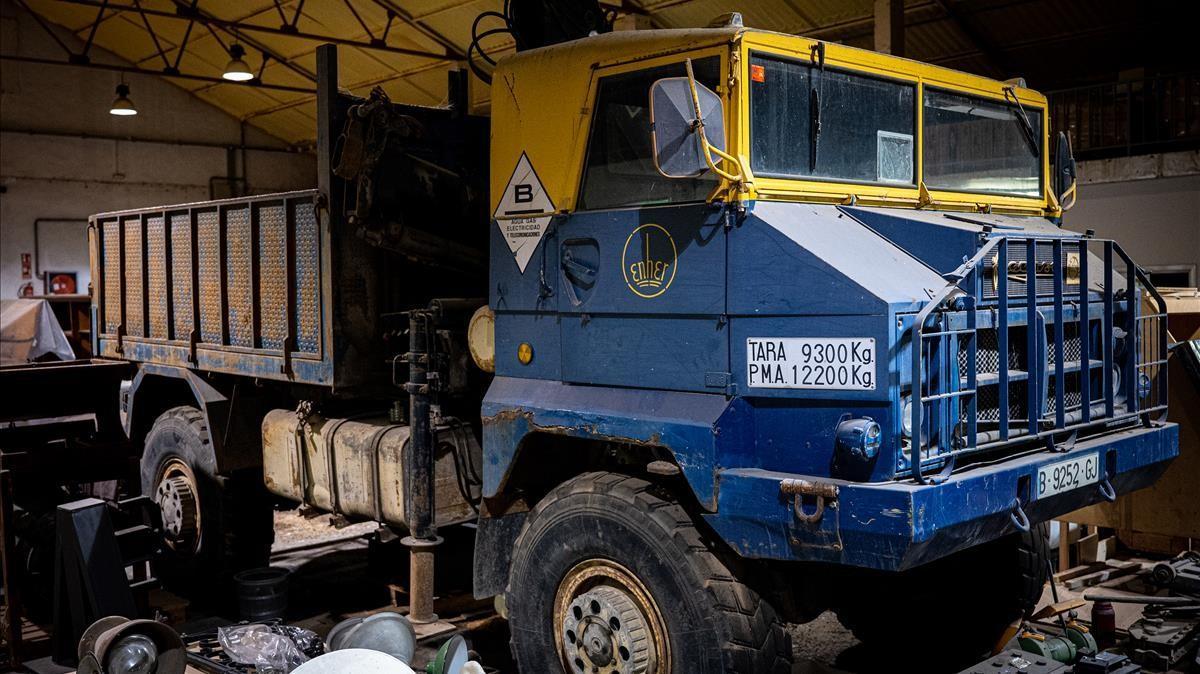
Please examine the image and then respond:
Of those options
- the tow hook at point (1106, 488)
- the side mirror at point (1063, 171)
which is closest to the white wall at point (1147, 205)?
the side mirror at point (1063, 171)

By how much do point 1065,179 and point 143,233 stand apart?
248 inches

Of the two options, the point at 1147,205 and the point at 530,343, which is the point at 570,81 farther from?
the point at 1147,205

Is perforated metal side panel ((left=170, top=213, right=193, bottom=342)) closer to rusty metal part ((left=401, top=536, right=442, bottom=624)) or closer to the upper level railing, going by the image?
rusty metal part ((left=401, top=536, right=442, bottom=624))

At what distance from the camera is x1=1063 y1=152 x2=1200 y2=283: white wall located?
1252cm

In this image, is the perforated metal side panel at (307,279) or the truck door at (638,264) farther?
the perforated metal side panel at (307,279)

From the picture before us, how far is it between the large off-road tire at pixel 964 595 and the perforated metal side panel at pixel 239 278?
406 cm

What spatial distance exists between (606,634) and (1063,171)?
11.4 ft

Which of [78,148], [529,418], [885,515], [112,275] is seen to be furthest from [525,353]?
[78,148]

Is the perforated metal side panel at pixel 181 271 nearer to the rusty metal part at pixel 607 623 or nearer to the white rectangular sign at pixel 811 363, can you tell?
the rusty metal part at pixel 607 623

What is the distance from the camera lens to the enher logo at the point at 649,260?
4.50m

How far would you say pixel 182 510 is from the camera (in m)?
7.55

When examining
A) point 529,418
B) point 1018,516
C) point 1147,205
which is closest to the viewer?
point 1018,516

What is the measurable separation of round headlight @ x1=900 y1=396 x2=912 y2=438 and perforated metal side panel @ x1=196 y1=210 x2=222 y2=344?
486 centimetres

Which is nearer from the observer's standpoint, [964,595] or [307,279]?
[964,595]
